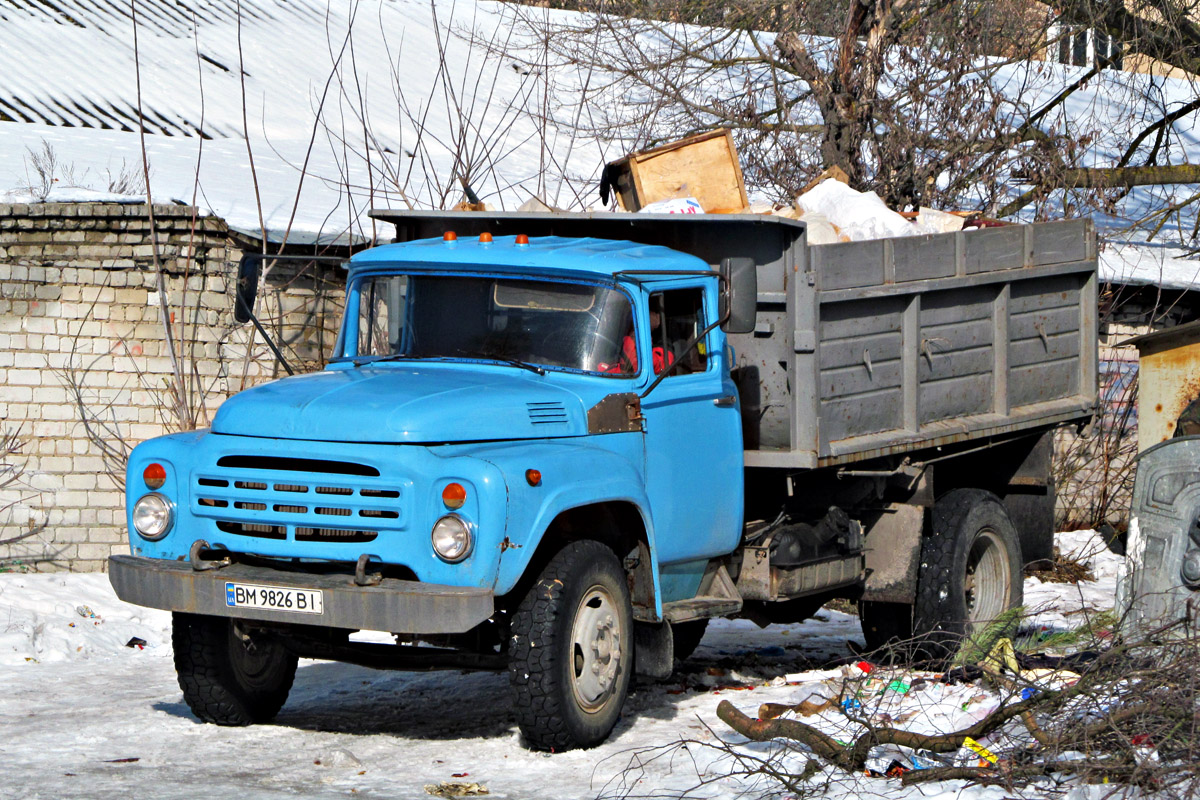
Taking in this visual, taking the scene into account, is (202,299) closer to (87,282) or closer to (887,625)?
(87,282)

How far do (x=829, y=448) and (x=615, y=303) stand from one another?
1.31m

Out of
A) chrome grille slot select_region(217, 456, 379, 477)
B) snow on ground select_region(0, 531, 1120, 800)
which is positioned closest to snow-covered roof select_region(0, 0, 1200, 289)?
snow on ground select_region(0, 531, 1120, 800)

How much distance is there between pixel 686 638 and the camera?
810 cm

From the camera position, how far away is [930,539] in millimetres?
7617

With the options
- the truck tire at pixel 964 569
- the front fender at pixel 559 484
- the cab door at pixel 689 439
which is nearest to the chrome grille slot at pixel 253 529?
the front fender at pixel 559 484

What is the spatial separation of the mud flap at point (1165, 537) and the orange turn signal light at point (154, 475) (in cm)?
368

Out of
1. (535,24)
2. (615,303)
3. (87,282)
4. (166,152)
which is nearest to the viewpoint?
(615,303)

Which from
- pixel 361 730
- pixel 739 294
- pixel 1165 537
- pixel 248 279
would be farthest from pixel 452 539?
pixel 1165 537

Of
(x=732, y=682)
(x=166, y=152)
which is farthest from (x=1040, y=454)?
(x=166, y=152)

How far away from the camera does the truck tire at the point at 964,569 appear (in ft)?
24.4

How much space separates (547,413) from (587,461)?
26cm

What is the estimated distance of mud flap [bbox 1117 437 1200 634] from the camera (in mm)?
5398

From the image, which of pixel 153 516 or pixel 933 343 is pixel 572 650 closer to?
pixel 153 516

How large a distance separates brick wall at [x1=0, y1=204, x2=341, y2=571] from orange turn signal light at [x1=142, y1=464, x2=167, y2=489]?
602 centimetres
